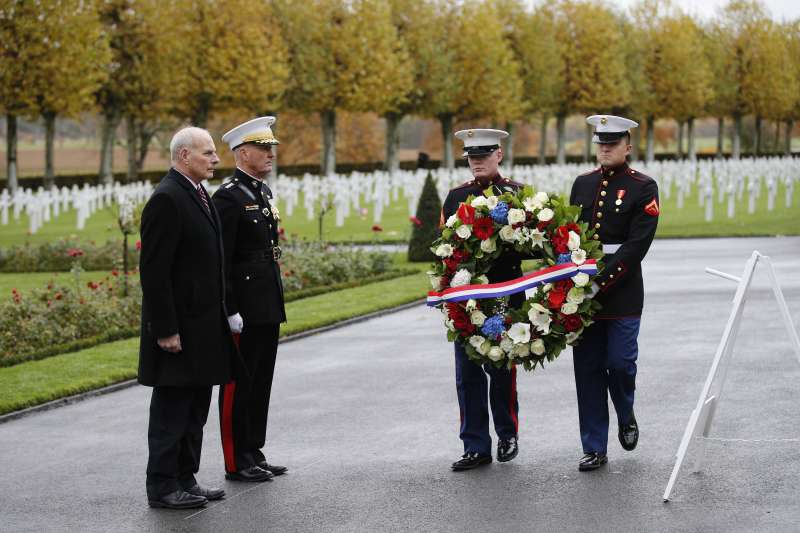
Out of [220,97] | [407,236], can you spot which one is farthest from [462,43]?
[407,236]

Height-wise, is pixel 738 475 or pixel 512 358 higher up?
Result: pixel 512 358

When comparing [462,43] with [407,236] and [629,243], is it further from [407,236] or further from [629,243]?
[629,243]

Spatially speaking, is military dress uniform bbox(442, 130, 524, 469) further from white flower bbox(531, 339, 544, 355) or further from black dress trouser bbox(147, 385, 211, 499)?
black dress trouser bbox(147, 385, 211, 499)

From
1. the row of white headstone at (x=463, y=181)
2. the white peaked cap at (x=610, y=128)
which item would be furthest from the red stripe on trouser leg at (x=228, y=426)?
the row of white headstone at (x=463, y=181)

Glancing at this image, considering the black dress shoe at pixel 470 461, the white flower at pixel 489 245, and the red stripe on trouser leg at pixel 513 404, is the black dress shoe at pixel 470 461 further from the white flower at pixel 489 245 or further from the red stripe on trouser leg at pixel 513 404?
the white flower at pixel 489 245

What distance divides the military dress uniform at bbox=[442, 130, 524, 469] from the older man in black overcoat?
1475mm

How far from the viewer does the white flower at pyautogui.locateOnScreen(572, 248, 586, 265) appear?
7137 mm

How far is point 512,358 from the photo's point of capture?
23.8ft

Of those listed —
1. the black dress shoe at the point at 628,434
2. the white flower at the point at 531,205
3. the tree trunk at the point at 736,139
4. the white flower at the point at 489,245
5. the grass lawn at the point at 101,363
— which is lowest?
the grass lawn at the point at 101,363

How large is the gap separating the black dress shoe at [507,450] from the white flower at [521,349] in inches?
27.6

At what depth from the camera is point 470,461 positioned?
7.46 metres

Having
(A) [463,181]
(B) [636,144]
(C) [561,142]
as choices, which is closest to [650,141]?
(C) [561,142]

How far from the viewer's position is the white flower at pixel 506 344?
284 inches

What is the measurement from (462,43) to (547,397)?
62684mm
